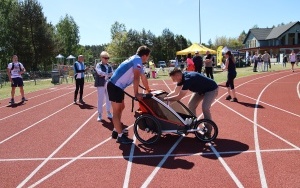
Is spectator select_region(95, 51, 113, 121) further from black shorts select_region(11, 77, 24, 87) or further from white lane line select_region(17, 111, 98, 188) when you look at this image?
black shorts select_region(11, 77, 24, 87)

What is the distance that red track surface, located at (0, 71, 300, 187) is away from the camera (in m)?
4.91

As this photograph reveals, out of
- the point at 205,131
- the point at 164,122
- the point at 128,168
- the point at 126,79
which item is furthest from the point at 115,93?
the point at 205,131

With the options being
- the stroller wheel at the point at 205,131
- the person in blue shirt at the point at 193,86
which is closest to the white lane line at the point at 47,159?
the person in blue shirt at the point at 193,86

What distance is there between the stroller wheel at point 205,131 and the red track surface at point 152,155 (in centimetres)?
13

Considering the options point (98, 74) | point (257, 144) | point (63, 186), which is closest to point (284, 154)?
point (257, 144)

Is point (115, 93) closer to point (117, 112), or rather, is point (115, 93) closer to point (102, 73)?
point (117, 112)

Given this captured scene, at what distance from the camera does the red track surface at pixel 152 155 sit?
4910 mm

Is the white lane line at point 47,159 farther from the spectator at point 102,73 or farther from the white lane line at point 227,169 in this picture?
the white lane line at point 227,169

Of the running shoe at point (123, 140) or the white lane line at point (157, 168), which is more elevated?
the running shoe at point (123, 140)

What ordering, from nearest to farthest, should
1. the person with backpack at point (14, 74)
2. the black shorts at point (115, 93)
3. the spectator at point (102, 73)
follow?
the black shorts at point (115, 93) < the spectator at point (102, 73) < the person with backpack at point (14, 74)

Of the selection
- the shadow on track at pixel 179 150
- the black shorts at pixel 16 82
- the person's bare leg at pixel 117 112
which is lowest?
the shadow on track at pixel 179 150

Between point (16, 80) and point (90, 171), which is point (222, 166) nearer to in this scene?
point (90, 171)

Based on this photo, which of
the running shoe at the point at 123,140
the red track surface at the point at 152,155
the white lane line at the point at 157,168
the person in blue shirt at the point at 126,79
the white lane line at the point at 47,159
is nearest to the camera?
the white lane line at the point at 157,168

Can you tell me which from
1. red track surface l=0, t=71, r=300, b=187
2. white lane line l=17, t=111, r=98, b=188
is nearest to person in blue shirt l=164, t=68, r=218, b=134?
red track surface l=0, t=71, r=300, b=187
